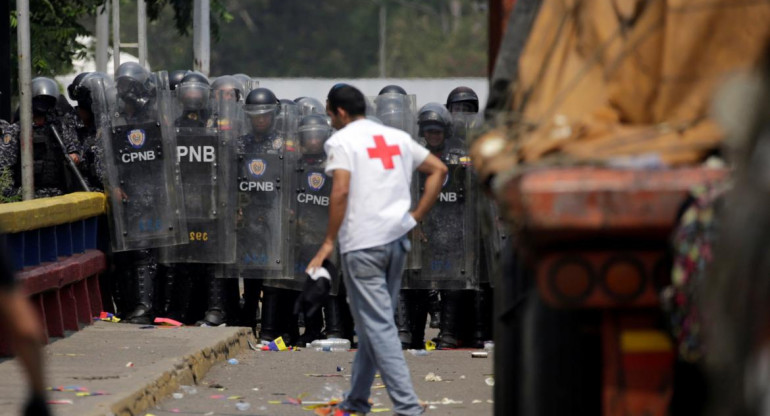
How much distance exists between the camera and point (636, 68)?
4.68m

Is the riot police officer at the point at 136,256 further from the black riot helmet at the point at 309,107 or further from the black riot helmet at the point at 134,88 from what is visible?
the black riot helmet at the point at 309,107

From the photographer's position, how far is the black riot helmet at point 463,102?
49.9ft

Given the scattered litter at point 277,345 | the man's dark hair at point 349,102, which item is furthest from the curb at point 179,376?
the man's dark hair at point 349,102

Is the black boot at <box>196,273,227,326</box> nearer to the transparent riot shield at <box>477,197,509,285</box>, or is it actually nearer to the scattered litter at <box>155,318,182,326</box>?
the scattered litter at <box>155,318,182,326</box>

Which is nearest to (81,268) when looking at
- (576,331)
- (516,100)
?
(516,100)

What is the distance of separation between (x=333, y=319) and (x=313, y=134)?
1.69 metres

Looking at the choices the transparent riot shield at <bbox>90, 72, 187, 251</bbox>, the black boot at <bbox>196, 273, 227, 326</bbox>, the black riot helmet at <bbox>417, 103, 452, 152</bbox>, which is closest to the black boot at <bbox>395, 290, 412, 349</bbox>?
the black riot helmet at <bbox>417, 103, 452, 152</bbox>

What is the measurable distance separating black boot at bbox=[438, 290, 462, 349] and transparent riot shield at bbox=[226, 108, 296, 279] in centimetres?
151

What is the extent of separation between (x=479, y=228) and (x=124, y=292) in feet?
11.0

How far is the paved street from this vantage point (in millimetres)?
9555

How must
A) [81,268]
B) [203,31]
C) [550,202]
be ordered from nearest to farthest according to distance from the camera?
[550,202] → [81,268] → [203,31]

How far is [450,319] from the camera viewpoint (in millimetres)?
14195

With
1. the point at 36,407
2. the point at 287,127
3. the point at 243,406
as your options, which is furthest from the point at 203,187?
the point at 36,407

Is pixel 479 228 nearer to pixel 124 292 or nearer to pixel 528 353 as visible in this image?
pixel 124 292
